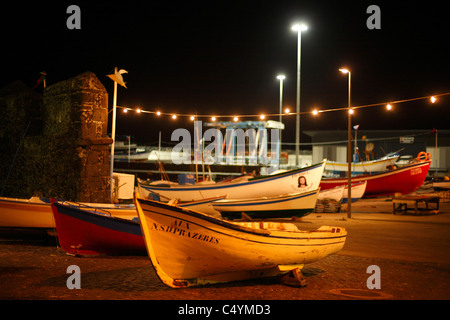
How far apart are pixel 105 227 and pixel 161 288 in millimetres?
2979

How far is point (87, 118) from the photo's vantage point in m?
14.7

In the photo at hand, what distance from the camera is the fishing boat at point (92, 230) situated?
9.66 meters

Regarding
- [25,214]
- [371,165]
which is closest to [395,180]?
[371,165]

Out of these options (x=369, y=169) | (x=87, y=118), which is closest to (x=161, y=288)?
(x=87, y=118)

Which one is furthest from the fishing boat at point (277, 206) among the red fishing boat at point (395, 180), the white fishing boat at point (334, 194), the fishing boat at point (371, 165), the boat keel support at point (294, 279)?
the fishing boat at point (371, 165)

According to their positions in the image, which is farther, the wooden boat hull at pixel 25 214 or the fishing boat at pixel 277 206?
the fishing boat at pixel 277 206

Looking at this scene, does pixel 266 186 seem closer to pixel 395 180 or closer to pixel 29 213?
pixel 29 213

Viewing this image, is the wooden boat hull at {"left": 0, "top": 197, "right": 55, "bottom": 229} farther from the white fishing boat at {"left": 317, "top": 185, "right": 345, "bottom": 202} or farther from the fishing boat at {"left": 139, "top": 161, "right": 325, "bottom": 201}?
the white fishing boat at {"left": 317, "top": 185, "right": 345, "bottom": 202}

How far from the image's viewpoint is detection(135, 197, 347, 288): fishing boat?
6656mm

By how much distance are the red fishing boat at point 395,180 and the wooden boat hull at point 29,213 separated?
17180 millimetres

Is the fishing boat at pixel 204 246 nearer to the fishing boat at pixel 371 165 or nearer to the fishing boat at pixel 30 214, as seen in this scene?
the fishing boat at pixel 30 214

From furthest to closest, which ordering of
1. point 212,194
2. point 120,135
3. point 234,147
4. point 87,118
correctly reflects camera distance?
point 120,135
point 234,147
point 212,194
point 87,118

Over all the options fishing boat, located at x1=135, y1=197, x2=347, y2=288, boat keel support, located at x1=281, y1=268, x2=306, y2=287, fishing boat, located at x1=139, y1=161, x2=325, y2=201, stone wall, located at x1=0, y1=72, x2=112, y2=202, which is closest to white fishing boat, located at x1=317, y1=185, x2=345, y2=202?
fishing boat, located at x1=139, y1=161, x2=325, y2=201
